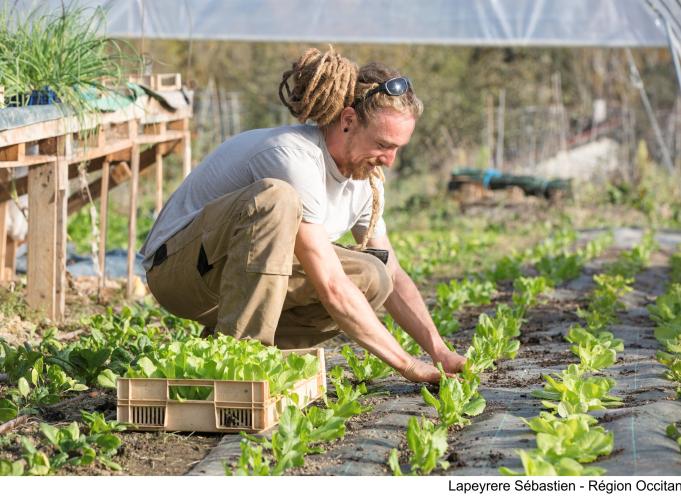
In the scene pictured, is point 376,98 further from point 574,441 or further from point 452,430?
point 574,441

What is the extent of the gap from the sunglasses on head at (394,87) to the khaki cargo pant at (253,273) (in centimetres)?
49

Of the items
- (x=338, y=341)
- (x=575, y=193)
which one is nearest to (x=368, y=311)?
(x=338, y=341)

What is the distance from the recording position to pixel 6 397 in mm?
A: 3490

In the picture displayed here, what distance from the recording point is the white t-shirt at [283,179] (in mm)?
3518

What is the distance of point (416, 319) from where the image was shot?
12.7 ft

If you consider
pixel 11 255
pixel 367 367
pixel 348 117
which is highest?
pixel 348 117

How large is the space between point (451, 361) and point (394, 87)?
998 millimetres

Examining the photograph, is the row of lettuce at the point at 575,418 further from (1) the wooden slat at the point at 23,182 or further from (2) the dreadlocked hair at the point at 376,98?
(1) the wooden slat at the point at 23,182

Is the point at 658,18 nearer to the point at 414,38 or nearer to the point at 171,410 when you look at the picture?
the point at 414,38

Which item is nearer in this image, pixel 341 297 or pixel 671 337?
pixel 341 297

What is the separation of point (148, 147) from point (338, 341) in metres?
2.53

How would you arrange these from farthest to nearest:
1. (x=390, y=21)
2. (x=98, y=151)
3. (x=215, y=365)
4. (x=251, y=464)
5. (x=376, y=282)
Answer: (x=390, y=21), (x=98, y=151), (x=376, y=282), (x=215, y=365), (x=251, y=464)

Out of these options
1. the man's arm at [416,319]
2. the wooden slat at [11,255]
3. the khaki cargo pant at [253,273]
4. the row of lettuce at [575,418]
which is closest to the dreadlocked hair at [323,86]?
the khaki cargo pant at [253,273]

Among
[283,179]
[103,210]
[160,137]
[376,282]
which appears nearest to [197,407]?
[283,179]
